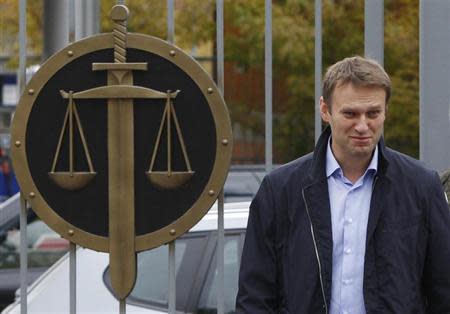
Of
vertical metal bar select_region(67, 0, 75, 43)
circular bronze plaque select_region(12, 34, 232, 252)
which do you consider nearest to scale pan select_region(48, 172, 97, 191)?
circular bronze plaque select_region(12, 34, 232, 252)

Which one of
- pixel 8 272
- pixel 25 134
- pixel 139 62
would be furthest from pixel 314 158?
pixel 8 272

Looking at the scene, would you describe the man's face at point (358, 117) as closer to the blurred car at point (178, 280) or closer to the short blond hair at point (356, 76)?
the short blond hair at point (356, 76)

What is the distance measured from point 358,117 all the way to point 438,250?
484 millimetres

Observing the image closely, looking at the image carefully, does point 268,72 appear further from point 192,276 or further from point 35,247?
point 35,247

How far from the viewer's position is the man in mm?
3801

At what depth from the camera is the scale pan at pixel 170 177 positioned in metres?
4.50

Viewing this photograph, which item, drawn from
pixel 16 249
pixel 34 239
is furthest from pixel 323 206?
pixel 34 239

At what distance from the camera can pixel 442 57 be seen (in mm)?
4695

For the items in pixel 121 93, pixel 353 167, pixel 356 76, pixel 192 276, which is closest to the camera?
pixel 356 76

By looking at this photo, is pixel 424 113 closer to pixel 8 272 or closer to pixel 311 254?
pixel 311 254

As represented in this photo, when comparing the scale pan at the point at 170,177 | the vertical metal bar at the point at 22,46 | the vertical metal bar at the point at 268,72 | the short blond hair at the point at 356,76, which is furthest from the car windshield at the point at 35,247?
the short blond hair at the point at 356,76

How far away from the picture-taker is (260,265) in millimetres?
3947

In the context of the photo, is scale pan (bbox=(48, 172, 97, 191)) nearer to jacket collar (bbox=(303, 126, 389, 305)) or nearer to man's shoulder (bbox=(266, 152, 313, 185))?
man's shoulder (bbox=(266, 152, 313, 185))

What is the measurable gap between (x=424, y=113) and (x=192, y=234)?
1.99m
